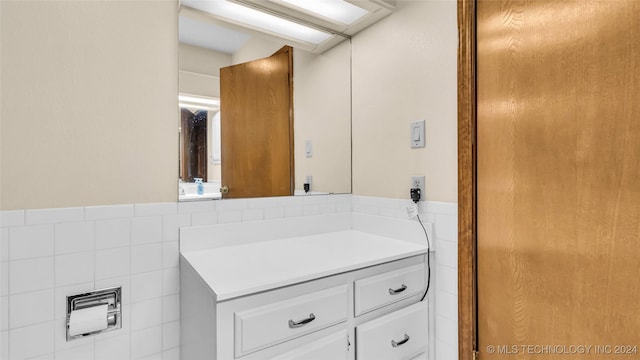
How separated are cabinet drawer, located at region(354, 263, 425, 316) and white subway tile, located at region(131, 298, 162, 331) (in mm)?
826

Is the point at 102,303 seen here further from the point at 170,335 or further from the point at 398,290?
the point at 398,290

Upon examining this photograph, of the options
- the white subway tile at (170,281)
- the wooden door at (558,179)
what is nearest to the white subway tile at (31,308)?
the white subway tile at (170,281)

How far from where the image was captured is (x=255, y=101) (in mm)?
1635

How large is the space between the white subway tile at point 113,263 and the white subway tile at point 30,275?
139 millimetres

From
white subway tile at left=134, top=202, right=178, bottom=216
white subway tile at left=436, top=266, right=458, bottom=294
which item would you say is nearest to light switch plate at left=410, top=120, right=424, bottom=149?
white subway tile at left=436, top=266, right=458, bottom=294

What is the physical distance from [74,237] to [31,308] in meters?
0.26

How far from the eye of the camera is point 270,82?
1689 mm

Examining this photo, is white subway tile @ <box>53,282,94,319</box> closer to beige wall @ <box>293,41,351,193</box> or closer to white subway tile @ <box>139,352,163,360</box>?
white subway tile @ <box>139,352,163,360</box>

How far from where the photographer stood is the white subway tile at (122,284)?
117 cm

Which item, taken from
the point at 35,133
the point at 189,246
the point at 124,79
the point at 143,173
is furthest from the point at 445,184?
the point at 35,133

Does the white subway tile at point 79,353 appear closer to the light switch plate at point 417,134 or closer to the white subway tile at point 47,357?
the white subway tile at point 47,357

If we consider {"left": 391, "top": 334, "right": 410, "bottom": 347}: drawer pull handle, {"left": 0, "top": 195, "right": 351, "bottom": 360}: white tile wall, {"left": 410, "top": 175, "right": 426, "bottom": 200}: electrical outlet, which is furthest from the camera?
{"left": 410, "top": 175, "right": 426, "bottom": 200}: electrical outlet

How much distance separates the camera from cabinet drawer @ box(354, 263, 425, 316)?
1.18 m

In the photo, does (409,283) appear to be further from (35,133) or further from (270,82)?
(35,133)
